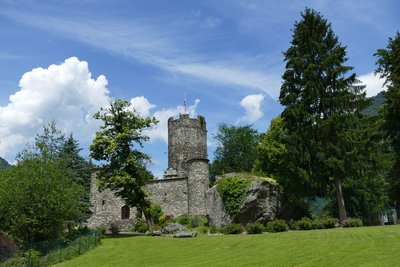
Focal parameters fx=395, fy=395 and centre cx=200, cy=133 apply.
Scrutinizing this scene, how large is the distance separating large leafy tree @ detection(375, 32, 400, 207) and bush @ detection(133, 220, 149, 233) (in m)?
19.8

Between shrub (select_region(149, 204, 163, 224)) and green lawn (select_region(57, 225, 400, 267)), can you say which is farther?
shrub (select_region(149, 204, 163, 224))

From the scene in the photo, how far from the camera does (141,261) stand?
53.7ft

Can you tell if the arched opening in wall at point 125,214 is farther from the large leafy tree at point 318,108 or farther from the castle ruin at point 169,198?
the large leafy tree at point 318,108

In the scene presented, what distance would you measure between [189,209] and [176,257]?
2106 centimetres

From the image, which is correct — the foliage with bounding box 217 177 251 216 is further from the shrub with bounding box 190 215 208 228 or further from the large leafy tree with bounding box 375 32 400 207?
the large leafy tree with bounding box 375 32 400 207

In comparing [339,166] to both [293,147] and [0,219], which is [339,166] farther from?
[0,219]

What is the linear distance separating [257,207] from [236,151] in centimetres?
3361

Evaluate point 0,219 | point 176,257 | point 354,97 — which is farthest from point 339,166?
point 0,219

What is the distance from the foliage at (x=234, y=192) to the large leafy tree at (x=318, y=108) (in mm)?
3250

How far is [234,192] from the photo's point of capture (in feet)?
90.1

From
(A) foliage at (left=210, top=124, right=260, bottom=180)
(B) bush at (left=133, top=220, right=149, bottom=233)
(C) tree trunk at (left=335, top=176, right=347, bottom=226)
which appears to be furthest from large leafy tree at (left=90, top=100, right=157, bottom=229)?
(A) foliage at (left=210, top=124, right=260, bottom=180)

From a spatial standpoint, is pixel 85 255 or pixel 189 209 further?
pixel 189 209

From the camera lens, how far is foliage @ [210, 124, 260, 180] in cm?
5903

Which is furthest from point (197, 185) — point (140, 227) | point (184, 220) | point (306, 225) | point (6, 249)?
point (6, 249)
